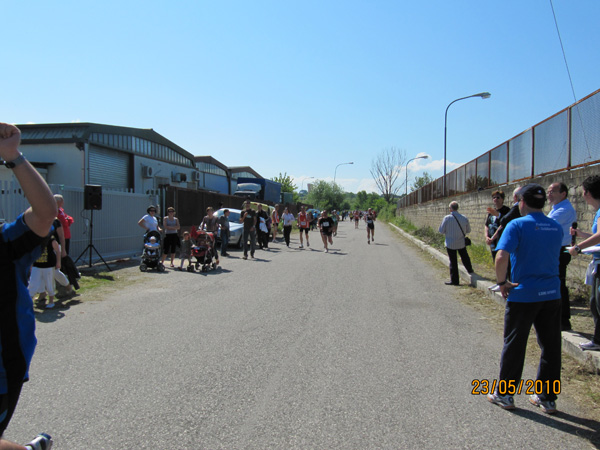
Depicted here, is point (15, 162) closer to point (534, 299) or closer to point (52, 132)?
point (534, 299)

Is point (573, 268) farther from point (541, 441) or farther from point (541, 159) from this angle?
point (541, 441)

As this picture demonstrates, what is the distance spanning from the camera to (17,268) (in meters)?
2.10

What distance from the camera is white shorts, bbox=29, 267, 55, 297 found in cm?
730

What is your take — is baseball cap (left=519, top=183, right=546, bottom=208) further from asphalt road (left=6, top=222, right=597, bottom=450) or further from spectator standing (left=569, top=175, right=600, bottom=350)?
asphalt road (left=6, top=222, right=597, bottom=450)

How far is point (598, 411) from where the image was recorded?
12.4 ft

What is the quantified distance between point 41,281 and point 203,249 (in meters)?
5.21

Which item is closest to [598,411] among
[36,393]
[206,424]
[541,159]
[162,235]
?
[206,424]

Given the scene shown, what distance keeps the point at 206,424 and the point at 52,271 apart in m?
5.41

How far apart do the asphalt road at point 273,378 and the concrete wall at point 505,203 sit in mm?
2552

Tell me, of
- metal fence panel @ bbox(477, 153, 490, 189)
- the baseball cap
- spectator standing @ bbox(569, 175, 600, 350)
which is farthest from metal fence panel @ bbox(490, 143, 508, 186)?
the baseball cap

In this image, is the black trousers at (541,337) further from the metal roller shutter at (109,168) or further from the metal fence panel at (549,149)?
the metal roller shutter at (109,168)

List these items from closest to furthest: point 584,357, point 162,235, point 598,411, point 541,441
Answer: point 541,441, point 598,411, point 584,357, point 162,235

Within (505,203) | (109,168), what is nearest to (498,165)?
(505,203)

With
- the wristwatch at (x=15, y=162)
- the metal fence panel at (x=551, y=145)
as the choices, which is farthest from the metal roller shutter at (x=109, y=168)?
the wristwatch at (x=15, y=162)
